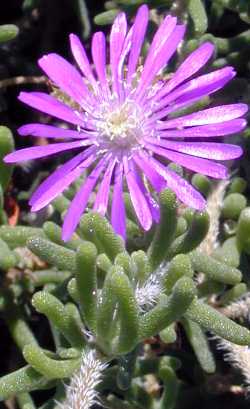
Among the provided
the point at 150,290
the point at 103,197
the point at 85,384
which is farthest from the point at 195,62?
the point at 85,384

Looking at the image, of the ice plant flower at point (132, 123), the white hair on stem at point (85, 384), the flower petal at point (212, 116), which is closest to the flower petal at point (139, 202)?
the ice plant flower at point (132, 123)

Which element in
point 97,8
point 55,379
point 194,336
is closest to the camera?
point 55,379

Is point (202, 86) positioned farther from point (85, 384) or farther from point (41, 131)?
point (85, 384)

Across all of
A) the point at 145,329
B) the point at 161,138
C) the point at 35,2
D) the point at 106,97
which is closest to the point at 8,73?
the point at 35,2

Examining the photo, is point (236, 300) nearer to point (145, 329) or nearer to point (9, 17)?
point (145, 329)

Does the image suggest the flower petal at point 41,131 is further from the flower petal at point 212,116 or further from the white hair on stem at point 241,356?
the white hair on stem at point 241,356

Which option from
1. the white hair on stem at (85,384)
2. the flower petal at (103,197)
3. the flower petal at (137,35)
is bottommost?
the white hair on stem at (85,384)
